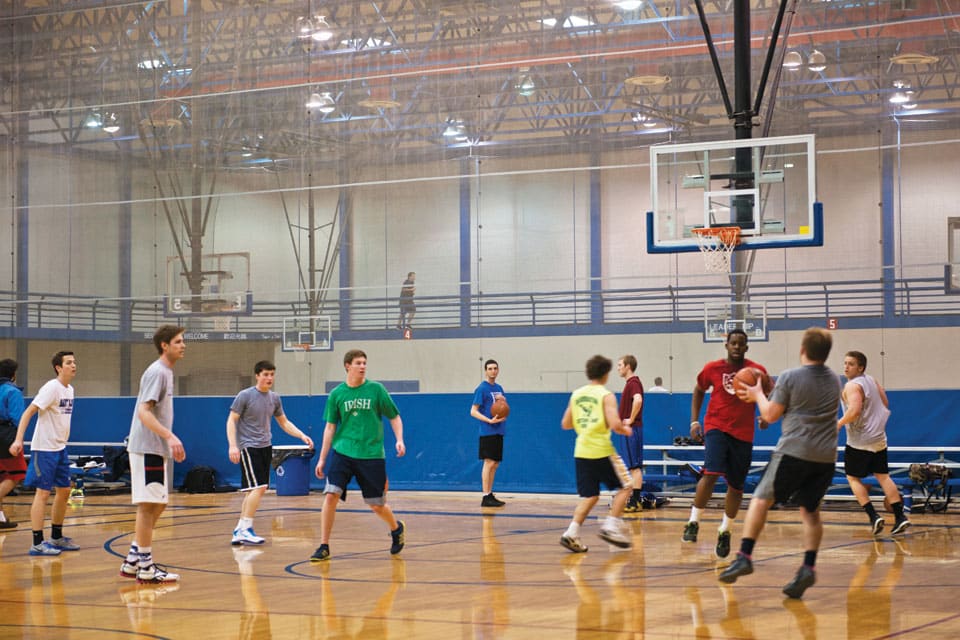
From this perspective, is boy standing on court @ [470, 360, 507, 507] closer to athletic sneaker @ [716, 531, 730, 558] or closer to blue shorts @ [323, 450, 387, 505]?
blue shorts @ [323, 450, 387, 505]

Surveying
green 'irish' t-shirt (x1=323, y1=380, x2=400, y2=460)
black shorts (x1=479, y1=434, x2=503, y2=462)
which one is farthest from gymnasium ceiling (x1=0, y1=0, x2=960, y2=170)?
green 'irish' t-shirt (x1=323, y1=380, x2=400, y2=460)

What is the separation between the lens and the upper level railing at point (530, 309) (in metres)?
18.2

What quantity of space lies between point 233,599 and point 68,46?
61.8ft

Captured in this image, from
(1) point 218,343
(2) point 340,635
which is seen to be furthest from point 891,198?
(2) point 340,635

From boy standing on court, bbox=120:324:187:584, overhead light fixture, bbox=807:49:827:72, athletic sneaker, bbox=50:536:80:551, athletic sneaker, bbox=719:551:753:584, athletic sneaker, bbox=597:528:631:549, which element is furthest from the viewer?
overhead light fixture, bbox=807:49:827:72

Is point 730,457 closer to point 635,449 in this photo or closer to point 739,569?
point 739,569

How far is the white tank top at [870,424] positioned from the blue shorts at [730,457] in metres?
2.23

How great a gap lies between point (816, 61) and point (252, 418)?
38.8ft

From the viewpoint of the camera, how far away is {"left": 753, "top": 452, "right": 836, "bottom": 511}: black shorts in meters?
8.16

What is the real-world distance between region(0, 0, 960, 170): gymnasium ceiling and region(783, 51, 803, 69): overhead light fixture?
85 mm

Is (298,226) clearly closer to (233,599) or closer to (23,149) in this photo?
(23,149)

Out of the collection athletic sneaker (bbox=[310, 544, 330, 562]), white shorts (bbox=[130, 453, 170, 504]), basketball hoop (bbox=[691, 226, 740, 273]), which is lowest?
athletic sneaker (bbox=[310, 544, 330, 562])

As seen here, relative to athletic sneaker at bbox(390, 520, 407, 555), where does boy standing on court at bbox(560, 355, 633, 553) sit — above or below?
above

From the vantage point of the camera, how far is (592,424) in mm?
10953
